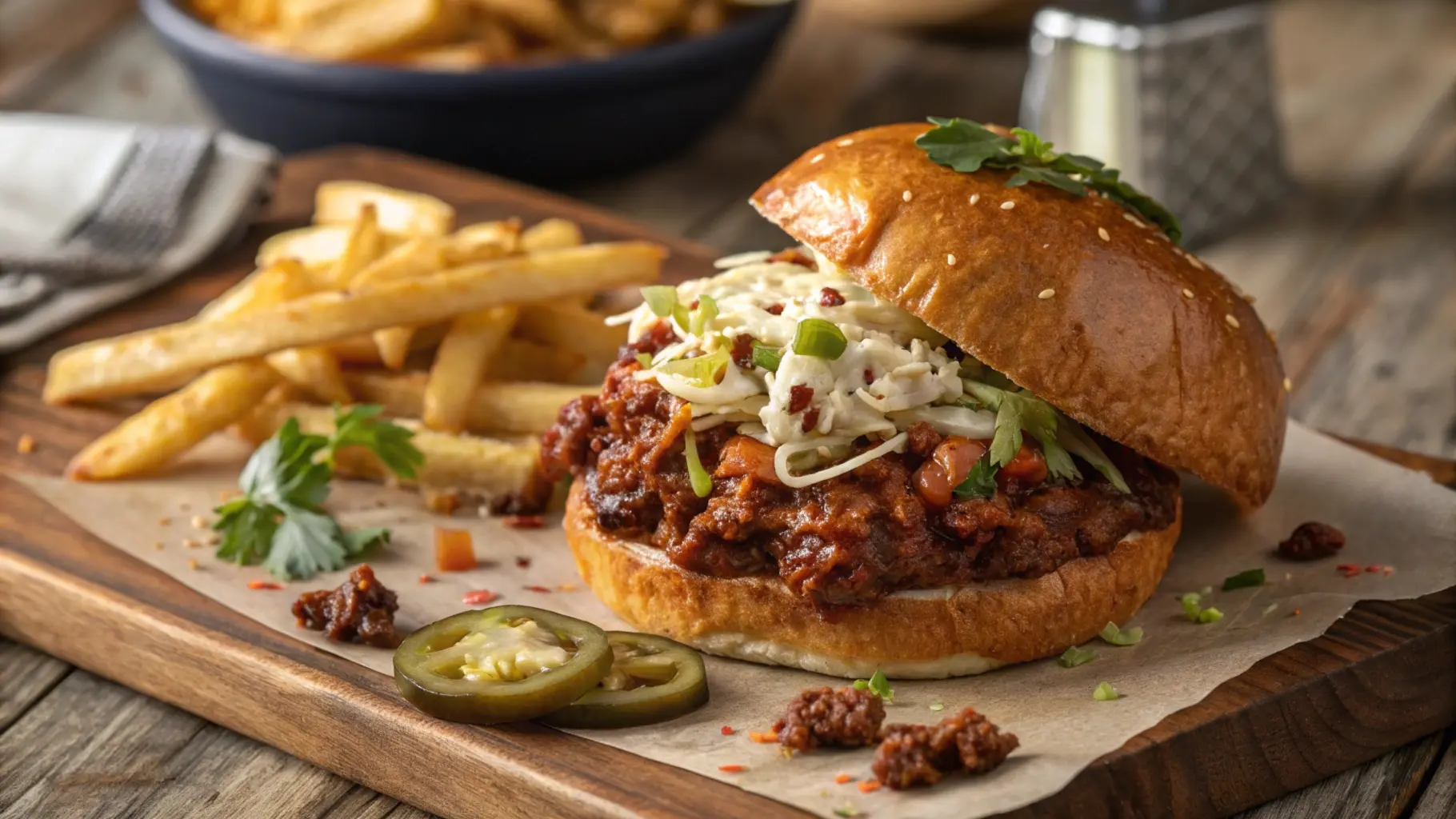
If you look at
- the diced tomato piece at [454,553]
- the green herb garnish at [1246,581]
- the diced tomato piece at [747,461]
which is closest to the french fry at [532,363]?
the diced tomato piece at [454,553]

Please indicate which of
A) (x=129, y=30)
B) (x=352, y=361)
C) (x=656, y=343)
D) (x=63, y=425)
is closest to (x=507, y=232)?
(x=352, y=361)

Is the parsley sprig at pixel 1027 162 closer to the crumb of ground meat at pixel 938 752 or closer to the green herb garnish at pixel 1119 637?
the green herb garnish at pixel 1119 637

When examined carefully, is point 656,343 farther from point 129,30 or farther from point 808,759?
point 129,30

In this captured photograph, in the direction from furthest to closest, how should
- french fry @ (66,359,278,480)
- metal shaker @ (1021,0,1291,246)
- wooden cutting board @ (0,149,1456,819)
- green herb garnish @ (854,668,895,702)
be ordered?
metal shaker @ (1021,0,1291,246), french fry @ (66,359,278,480), green herb garnish @ (854,668,895,702), wooden cutting board @ (0,149,1456,819)

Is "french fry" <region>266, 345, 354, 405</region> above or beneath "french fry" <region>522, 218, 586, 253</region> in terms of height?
beneath

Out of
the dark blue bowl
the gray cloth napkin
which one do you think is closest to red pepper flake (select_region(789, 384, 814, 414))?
the gray cloth napkin

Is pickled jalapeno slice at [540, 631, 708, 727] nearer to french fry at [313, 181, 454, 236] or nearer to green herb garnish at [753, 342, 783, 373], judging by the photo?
green herb garnish at [753, 342, 783, 373]

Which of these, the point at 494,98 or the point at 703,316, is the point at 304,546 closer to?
the point at 703,316
